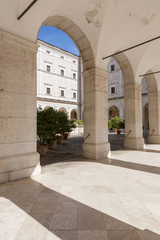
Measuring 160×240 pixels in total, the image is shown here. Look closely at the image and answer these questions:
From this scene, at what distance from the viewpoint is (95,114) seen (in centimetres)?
774

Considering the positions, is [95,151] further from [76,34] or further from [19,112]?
[76,34]

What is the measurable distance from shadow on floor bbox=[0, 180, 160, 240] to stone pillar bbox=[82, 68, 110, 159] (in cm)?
423

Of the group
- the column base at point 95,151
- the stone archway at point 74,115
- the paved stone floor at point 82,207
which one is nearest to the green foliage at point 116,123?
the column base at point 95,151

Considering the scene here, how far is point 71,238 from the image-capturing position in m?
2.28

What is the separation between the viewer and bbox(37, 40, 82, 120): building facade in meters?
29.4

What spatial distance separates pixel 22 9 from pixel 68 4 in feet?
7.08

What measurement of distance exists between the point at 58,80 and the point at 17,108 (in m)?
28.5

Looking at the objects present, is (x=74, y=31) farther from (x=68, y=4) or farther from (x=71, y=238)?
(x=71, y=238)

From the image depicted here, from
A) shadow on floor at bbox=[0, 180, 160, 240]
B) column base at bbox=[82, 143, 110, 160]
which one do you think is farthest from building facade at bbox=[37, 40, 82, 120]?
shadow on floor at bbox=[0, 180, 160, 240]

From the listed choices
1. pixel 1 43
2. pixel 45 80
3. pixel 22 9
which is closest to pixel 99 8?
pixel 22 9

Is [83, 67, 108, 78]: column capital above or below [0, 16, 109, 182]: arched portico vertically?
above

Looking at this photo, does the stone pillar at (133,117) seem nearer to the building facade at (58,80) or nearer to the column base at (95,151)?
the column base at (95,151)

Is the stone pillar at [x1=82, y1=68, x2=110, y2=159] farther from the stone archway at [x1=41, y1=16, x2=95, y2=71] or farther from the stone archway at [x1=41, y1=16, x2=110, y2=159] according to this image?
the stone archway at [x1=41, y1=16, x2=95, y2=71]

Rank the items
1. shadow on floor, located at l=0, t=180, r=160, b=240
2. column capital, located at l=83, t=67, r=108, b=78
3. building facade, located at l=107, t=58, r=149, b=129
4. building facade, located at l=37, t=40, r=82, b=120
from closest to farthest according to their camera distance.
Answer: shadow on floor, located at l=0, t=180, r=160, b=240
column capital, located at l=83, t=67, r=108, b=78
building facade, located at l=37, t=40, r=82, b=120
building facade, located at l=107, t=58, r=149, b=129
